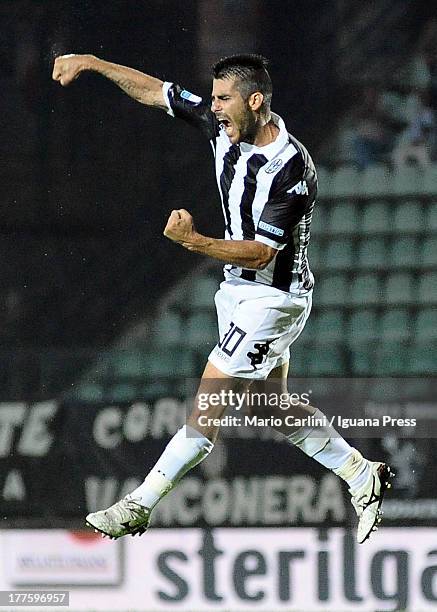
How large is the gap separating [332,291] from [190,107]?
0.75m

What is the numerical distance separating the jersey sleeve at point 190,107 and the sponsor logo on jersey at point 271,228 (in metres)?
0.42

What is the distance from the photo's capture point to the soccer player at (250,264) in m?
3.97

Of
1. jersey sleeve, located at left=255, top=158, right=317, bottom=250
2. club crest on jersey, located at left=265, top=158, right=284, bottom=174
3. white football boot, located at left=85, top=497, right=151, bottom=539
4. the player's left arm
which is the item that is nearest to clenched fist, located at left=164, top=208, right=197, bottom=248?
the player's left arm

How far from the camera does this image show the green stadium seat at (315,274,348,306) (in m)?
4.24

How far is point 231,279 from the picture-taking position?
4.19m

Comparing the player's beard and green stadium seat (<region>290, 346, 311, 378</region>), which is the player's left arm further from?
green stadium seat (<region>290, 346, 311, 378</region>)

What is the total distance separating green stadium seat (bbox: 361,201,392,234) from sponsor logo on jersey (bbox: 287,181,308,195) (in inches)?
9.9

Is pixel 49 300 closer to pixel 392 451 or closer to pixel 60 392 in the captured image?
pixel 60 392

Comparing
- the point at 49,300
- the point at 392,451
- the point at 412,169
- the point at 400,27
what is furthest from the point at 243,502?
the point at 400,27

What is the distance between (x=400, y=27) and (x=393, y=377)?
44.2 inches

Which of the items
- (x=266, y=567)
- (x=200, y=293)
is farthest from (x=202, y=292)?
(x=266, y=567)

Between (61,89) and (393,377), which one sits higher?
(61,89)

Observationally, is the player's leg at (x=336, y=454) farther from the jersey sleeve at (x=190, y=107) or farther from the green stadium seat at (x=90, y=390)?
the jersey sleeve at (x=190, y=107)

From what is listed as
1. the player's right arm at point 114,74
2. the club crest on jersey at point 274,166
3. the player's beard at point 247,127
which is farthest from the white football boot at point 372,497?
the player's right arm at point 114,74
